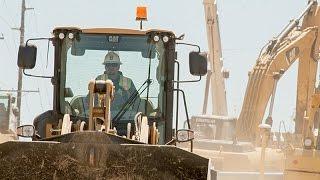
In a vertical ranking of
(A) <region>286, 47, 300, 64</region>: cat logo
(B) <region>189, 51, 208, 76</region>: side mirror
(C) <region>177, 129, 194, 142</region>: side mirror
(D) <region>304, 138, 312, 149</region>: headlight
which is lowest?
(D) <region>304, 138, 312, 149</region>: headlight

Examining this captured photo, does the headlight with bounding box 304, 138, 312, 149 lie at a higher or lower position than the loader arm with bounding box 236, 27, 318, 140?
lower

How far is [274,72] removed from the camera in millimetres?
27062

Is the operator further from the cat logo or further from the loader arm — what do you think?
the cat logo

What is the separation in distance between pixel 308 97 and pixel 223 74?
1017cm

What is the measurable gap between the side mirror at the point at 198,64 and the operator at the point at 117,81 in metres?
0.69

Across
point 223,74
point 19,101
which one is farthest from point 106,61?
point 19,101

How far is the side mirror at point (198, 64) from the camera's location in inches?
388

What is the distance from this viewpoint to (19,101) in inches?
1567

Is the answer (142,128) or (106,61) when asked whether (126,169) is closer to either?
(142,128)

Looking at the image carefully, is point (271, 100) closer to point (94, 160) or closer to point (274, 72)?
point (274, 72)

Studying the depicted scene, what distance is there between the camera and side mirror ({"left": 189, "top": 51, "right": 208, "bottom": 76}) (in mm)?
9867

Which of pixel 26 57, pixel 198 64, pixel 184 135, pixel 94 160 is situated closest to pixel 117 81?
pixel 198 64

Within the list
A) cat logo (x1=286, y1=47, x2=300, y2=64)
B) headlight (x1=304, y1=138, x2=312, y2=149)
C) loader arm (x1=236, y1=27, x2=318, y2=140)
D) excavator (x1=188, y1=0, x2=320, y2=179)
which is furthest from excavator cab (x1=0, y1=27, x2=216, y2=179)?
cat logo (x1=286, y1=47, x2=300, y2=64)

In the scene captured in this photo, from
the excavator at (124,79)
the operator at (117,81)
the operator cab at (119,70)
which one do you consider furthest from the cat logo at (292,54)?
the operator at (117,81)
